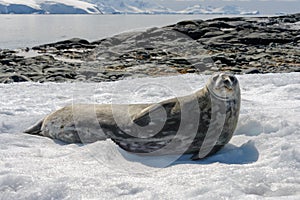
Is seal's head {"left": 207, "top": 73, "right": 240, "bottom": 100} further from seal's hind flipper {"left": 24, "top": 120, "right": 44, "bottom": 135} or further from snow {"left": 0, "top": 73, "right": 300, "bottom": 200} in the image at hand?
seal's hind flipper {"left": 24, "top": 120, "right": 44, "bottom": 135}

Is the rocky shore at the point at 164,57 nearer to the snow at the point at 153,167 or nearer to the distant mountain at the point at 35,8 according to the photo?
the snow at the point at 153,167

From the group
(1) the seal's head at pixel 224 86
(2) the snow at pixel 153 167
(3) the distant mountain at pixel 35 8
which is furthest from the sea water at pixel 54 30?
(3) the distant mountain at pixel 35 8

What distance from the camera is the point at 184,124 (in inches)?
156

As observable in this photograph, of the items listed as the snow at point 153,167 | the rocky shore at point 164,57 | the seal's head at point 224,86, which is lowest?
the rocky shore at point 164,57

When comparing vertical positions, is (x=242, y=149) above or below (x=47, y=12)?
above

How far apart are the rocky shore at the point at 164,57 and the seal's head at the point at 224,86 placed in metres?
6.89

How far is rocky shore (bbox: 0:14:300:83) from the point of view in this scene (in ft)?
39.6

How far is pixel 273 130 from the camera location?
3988mm

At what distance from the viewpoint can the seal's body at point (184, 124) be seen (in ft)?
12.8

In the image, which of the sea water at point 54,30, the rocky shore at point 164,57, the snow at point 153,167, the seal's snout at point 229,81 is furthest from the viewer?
the sea water at point 54,30

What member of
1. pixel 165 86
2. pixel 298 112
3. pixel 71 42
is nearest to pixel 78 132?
pixel 298 112

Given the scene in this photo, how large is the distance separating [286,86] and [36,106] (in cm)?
426

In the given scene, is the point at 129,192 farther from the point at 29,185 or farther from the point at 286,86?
the point at 286,86

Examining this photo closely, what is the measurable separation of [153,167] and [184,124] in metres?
0.64
